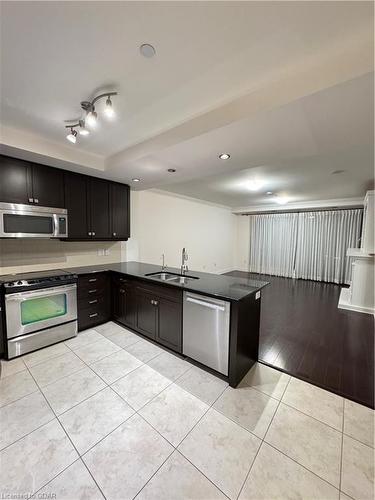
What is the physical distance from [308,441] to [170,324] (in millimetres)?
1642

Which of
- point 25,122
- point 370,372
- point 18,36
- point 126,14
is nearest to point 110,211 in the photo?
point 25,122

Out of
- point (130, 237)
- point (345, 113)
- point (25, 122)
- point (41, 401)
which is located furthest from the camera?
point (130, 237)

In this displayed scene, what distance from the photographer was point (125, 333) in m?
3.22

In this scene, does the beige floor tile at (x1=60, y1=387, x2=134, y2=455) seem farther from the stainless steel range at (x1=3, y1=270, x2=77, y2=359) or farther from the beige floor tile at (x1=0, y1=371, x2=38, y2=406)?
the stainless steel range at (x1=3, y1=270, x2=77, y2=359)

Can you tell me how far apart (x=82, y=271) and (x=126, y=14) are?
297cm

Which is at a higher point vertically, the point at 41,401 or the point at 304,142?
the point at 304,142

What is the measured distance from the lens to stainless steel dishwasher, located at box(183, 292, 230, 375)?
7.15 feet

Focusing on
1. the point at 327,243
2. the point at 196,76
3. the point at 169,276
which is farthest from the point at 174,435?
the point at 327,243

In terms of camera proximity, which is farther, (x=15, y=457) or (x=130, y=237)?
(x=130, y=237)

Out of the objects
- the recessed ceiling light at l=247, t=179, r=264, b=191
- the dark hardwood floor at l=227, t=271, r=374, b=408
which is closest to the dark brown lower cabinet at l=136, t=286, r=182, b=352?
the dark hardwood floor at l=227, t=271, r=374, b=408

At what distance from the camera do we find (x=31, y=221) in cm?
277

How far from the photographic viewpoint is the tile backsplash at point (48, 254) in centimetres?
295

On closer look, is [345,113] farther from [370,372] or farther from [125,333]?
[125,333]

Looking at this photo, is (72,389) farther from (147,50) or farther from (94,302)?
(147,50)
